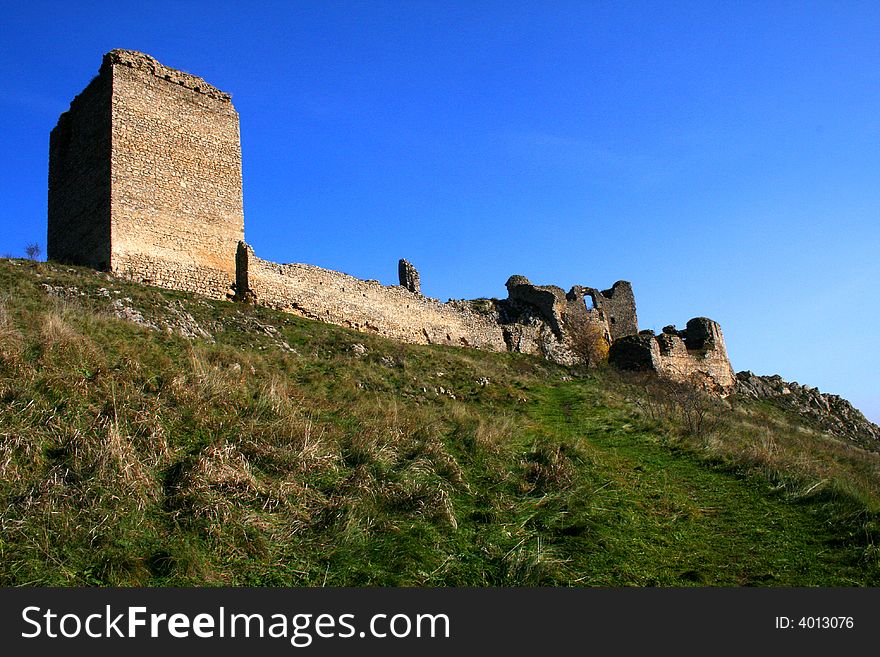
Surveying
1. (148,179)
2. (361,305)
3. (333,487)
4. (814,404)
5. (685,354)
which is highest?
(148,179)

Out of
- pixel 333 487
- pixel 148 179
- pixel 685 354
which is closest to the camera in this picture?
pixel 333 487

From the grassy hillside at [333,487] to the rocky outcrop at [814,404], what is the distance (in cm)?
2048

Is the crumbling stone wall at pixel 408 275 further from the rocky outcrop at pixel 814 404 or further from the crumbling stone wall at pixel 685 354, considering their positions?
the rocky outcrop at pixel 814 404

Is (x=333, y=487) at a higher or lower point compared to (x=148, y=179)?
lower

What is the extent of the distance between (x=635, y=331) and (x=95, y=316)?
1141 inches

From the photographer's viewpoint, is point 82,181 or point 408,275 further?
point 408,275

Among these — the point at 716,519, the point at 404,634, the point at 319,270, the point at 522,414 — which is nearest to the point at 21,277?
the point at 319,270

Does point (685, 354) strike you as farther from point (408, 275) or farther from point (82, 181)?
point (82, 181)

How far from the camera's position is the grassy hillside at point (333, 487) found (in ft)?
22.8

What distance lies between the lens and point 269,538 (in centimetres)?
734

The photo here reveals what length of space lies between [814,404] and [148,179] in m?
30.9

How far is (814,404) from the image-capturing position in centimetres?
3412

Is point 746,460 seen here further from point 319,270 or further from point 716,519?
point 319,270

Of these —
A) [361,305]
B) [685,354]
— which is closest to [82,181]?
[361,305]
